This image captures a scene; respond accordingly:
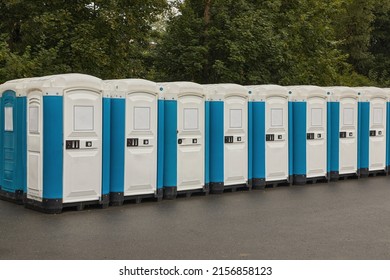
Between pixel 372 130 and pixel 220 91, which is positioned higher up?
pixel 220 91

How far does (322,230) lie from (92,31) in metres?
12.3

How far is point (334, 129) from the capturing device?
45.5 feet

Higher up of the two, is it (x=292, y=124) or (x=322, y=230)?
(x=292, y=124)

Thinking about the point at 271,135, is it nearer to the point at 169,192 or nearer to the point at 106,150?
the point at 169,192

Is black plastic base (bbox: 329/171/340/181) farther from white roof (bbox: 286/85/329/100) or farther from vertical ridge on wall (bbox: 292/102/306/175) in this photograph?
white roof (bbox: 286/85/329/100)

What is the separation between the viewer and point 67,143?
943 cm

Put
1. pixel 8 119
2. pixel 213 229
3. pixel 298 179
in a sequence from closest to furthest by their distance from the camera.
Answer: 1. pixel 213 229
2. pixel 8 119
3. pixel 298 179

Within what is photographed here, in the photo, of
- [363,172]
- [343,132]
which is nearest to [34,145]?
[343,132]

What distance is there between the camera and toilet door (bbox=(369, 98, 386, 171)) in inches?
579

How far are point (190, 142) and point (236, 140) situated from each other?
1.20 metres

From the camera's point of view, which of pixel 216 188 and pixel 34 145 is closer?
pixel 34 145

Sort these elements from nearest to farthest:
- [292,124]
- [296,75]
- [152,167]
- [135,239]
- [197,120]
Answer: [135,239], [152,167], [197,120], [292,124], [296,75]

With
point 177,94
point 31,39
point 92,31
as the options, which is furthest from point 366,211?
point 31,39

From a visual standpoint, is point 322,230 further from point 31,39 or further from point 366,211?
point 31,39
